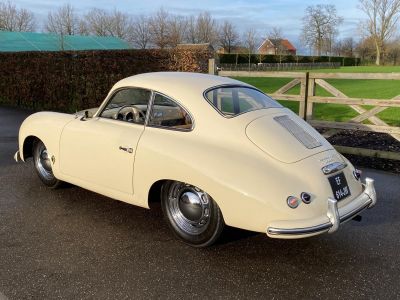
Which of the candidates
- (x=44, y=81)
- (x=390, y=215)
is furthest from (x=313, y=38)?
(x=390, y=215)

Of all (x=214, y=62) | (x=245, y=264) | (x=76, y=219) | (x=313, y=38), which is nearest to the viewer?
(x=245, y=264)

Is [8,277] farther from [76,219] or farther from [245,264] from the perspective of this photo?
[245,264]

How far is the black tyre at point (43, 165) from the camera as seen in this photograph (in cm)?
546

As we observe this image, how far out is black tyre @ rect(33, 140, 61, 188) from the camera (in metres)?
5.46

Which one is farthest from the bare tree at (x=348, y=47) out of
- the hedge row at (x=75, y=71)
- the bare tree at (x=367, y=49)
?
the hedge row at (x=75, y=71)

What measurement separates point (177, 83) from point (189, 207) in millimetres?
1283

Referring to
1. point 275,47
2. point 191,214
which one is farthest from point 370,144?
point 275,47

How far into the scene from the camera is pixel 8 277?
335 centimetres

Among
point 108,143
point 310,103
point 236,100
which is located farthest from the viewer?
point 310,103

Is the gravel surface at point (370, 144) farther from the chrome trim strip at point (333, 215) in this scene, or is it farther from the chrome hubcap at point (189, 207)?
the chrome hubcap at point (189, 207)

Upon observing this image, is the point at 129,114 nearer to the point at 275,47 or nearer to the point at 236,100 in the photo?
the point at 236,100

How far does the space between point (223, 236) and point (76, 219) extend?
5.64 feet

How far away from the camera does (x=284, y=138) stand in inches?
151

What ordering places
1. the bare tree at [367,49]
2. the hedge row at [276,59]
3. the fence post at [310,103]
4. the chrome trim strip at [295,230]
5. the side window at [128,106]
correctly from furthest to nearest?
the bare tree at [367,49] < the hedge row at [276,59] < the fence post at [310,103] < the side window at [128,106] < the chrome trim strip at [295,230]
